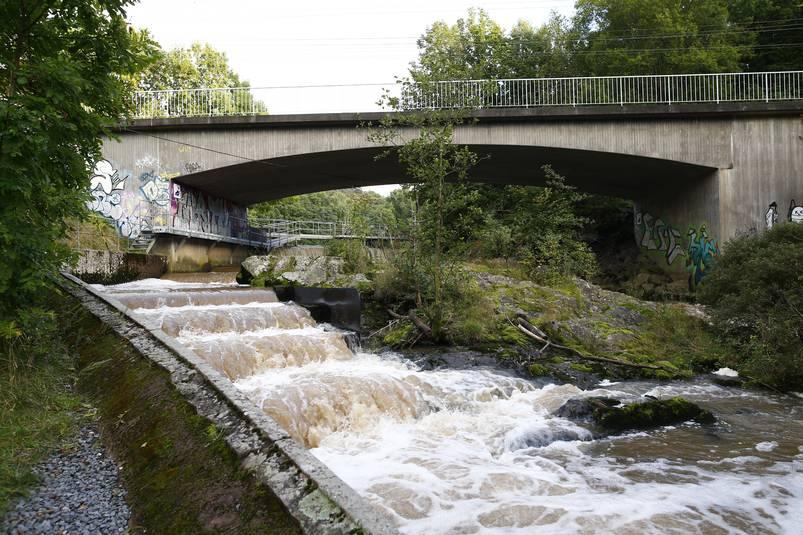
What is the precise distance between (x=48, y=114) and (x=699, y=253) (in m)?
21.4

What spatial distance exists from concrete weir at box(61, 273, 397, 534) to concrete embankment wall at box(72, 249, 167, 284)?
35.0 feet

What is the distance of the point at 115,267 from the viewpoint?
53.2 ft

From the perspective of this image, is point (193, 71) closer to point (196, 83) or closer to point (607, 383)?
point (196, 83)

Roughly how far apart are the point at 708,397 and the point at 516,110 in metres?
13.9

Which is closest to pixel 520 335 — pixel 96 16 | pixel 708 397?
pixel 708 397

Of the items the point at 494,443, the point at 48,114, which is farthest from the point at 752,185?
the point at 48,114

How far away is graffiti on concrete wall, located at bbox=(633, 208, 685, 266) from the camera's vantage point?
72.8 ft

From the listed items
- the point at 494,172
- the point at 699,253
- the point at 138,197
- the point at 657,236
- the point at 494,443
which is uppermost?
the point at 494,172

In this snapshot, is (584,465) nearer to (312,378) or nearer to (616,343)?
(312,378)

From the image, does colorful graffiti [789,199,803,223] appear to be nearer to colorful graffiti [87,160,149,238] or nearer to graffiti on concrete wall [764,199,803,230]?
graffiti on concrete wall [764,199,803,230]

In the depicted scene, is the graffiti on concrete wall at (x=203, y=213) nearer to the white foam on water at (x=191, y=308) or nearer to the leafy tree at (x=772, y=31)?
the white foam on water at (x=191, y=308)

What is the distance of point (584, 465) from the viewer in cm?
581

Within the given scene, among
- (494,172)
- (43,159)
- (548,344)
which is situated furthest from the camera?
(494,172)

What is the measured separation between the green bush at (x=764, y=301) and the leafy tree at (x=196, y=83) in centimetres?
1901
